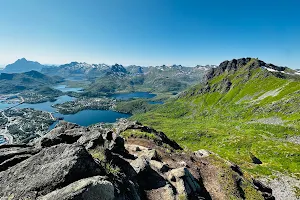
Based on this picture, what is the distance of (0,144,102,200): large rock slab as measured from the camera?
12.5m

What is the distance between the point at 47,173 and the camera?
13.4 m

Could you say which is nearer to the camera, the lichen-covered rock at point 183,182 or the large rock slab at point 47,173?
the large rock slab at point 47,173

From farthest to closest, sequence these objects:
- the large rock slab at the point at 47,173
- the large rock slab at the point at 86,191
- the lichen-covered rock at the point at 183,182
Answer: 1. the lichen-covered rock at the point at 183,182
2. the large rock slab at the point at 47,173
3. the large rock slab at the point at 86,191

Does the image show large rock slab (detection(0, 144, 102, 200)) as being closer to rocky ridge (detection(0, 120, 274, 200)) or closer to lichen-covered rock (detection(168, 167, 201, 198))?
rocky ridge (detection(0, 120, 274, 200))

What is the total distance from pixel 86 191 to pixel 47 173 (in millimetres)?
3860

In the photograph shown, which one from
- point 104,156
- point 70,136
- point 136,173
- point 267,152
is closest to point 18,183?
point 104,156

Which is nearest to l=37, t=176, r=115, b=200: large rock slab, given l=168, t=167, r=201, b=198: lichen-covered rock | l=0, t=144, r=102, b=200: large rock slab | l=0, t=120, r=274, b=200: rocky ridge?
l=0, t=120, r=274, b=200: rocky ridge

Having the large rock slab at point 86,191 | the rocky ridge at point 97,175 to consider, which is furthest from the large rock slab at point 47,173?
the large rock slab at point 86,191

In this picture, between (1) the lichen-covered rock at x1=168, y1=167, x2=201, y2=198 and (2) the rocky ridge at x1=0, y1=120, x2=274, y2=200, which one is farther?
(1) the lichen-covered rock at x1=168, y1=167, x2=201, y2=198

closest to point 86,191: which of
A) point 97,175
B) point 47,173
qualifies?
point 97,175

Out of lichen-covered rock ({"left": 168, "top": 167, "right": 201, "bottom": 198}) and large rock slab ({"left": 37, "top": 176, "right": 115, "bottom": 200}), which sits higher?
large rock slab ({"left": 37, "top": 176, "right": 115, "bottom": 200})

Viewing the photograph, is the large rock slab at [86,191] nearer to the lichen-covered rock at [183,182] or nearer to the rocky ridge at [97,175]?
the rocky ridge at [97,175]

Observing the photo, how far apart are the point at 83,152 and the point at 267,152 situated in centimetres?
8851

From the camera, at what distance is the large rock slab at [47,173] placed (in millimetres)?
12484
